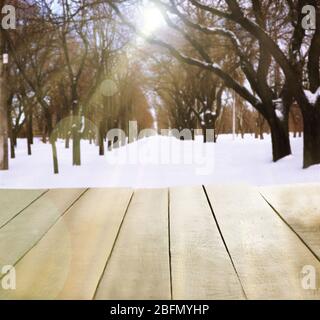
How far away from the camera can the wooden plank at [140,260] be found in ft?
5.20

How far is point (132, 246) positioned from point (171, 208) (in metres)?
0.76

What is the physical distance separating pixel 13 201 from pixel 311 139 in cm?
697

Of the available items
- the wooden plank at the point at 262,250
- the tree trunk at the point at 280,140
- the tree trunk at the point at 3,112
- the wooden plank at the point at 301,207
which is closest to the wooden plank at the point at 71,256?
the wooden plank at the point at 262,250

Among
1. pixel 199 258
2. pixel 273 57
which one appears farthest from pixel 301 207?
pixel 273 57

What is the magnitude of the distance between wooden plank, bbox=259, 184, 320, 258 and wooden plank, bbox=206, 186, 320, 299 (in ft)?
0.19

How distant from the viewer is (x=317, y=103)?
8500 millimetres

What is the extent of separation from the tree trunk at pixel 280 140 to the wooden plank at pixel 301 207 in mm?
7605

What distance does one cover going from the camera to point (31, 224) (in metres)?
2.45

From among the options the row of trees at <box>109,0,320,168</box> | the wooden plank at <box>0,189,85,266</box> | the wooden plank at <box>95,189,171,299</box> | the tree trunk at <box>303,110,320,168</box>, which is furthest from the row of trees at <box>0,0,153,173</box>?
the wooden plank at <box>95,189,171,299</box>

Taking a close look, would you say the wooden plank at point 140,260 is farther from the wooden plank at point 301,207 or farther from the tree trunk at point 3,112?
the tree trunk at point 3,112

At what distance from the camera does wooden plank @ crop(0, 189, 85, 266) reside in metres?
2.02

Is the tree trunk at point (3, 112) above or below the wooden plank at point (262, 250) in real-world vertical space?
above

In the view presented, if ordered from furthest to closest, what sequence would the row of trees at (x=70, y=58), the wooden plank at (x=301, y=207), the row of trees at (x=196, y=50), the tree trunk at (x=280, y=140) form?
1. the row of trees at (x=70, y=58)
2. the tree trunk at (x=280, y=140)
3. the row of trees at (x=196, y=50)
4. the wooden plank at (x=301, y=207)
